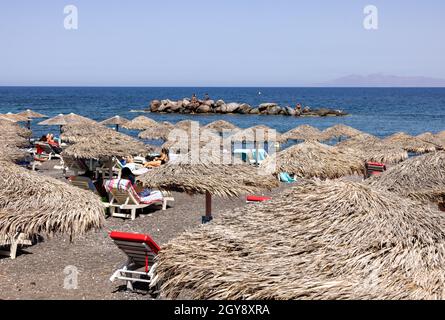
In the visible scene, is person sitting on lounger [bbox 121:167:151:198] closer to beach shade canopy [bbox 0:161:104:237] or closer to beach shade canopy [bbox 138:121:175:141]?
beach shade canopy [bbox 0:161:104:237]

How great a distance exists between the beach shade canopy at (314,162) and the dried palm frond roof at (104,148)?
Result: 391 cm

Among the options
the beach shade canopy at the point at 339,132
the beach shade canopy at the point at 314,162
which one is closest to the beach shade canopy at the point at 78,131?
the beach shade canopy at the point at 314,162

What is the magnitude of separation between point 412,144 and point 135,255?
54.5 feet

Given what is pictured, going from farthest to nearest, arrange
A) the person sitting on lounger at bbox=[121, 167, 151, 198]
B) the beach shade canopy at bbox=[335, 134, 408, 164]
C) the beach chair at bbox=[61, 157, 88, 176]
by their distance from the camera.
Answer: the beach shade canopy at bbox=[335, 134, 408, 164]
the beach chair at bbox=[61, 157, 88, 176]
the person sitting on lounger at bbox=[121, 167, 151, 198]

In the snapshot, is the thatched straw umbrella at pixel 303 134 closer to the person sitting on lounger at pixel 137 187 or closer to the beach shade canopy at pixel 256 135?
the beach shade canopy at pixel 256 135

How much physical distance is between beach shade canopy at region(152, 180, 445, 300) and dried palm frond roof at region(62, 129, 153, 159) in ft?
28.8

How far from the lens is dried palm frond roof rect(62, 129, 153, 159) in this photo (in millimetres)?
13953

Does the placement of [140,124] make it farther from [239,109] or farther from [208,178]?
[239,109]

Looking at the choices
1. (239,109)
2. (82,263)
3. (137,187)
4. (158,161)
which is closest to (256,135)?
(158,161)

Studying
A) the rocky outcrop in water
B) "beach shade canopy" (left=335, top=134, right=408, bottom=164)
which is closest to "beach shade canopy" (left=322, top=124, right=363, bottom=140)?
"beach shade canopy" (left=335, top=134, right=408, bottom=164)

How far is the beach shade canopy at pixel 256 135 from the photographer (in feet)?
65.8

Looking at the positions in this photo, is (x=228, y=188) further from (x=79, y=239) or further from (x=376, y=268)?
(x=376, y=268)

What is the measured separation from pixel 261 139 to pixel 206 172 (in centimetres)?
1188

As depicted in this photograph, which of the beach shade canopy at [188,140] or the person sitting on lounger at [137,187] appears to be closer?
the person sitting on lounger at [137,187]
